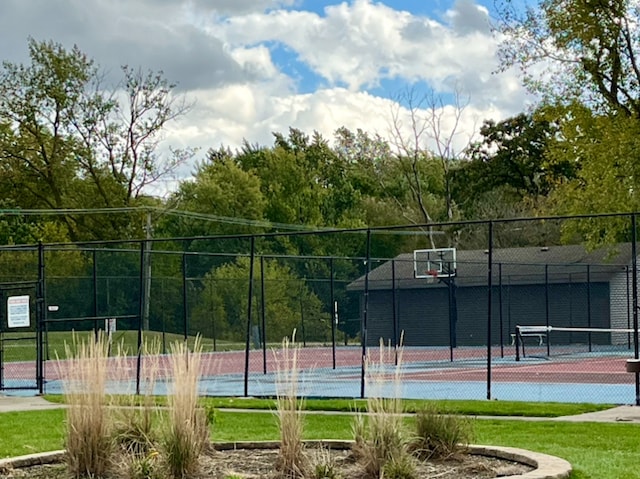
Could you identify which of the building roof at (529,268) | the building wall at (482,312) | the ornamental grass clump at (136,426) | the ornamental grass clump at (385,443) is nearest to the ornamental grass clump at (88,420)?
the ornamental grass clump at (136,426)

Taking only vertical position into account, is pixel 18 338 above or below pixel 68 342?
above

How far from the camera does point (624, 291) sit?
3219cm

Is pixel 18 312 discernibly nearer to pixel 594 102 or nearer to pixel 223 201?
pixel 594 102

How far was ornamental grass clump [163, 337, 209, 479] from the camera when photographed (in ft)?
23.5

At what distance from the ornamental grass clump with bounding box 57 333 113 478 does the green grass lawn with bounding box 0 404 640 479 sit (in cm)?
156

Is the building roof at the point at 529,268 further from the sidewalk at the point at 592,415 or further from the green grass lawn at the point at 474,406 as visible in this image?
the sidewalk at the point at 592,415

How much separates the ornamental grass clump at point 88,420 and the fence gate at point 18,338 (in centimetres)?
1018

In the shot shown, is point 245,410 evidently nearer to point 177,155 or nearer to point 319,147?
point 177,155

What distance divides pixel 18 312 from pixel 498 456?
11.9 meters

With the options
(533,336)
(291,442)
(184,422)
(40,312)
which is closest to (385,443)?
(291,442)

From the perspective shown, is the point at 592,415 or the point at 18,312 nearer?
the point at 592,415

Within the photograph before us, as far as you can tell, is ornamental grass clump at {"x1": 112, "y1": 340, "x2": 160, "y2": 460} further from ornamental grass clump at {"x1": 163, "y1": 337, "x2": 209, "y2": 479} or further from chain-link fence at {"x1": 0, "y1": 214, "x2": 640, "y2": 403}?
chain-link fence at {"x1": 0, "y1": 214, "x2": 640, "y2": 403}

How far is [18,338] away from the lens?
1888cm

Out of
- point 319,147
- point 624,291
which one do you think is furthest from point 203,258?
point 319,147
